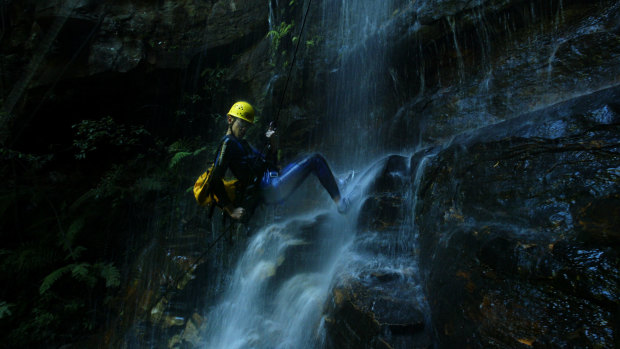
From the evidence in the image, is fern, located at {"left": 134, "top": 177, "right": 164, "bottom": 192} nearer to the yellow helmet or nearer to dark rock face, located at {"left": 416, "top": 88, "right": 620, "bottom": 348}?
the yellow helmet

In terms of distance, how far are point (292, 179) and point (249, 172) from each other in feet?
1.94

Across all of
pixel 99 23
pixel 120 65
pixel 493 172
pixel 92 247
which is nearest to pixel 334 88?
pixel 493 172

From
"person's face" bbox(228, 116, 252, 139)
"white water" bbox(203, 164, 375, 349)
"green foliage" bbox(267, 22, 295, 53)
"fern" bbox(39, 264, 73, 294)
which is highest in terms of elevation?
"green foliage" bbox(267, 22, 295, 53)

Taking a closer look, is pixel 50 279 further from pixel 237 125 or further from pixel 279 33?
pixel 279 33

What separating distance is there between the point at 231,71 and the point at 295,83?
2.29 metres

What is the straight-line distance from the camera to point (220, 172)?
354cm

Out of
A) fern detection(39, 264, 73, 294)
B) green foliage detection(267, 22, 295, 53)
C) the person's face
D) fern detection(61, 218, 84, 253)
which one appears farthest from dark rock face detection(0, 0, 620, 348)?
the person's face

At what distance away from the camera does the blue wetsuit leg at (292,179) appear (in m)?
4.03

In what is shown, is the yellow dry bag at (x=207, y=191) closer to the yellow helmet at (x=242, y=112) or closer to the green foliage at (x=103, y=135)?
the yellow helmet at (x=242, y=112)

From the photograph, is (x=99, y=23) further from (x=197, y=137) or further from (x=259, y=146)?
(x=259, y=146)

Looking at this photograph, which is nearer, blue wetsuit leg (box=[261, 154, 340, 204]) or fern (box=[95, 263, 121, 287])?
blue wetsuit leg (box=[261, 154, 340, 204])

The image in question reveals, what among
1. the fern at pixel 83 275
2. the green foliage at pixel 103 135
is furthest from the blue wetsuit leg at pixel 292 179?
the green foliage at pixel 103 135

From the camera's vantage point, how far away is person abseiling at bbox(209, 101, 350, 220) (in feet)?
11.9

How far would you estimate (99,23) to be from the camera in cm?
761
